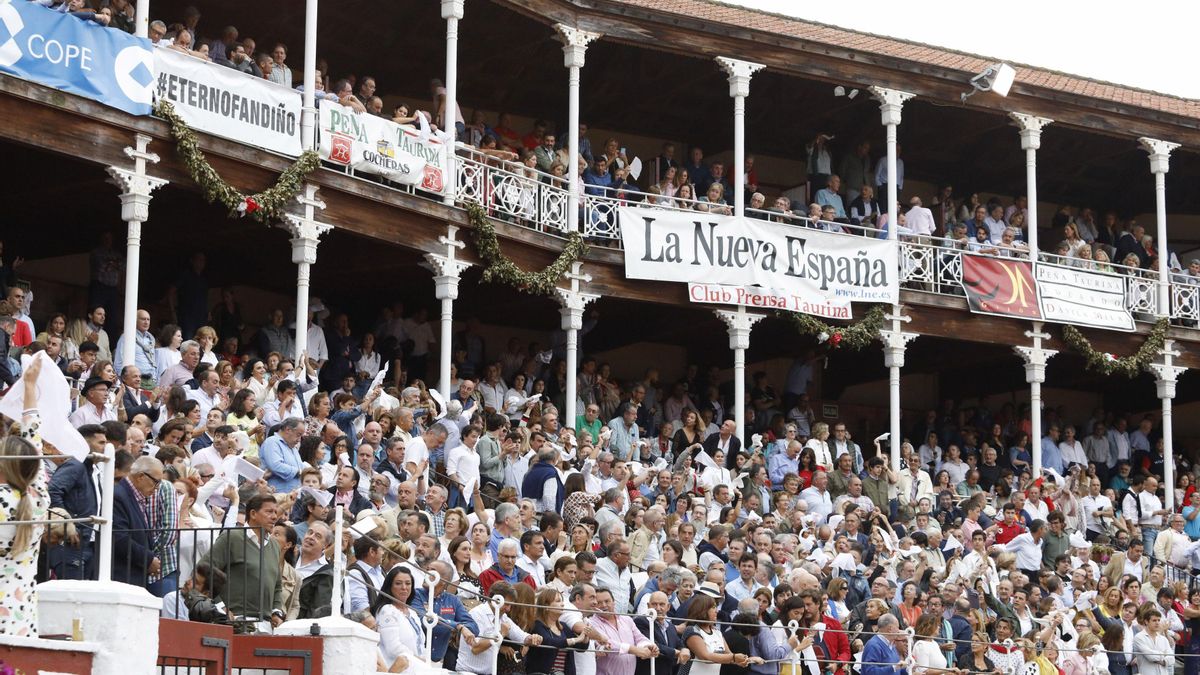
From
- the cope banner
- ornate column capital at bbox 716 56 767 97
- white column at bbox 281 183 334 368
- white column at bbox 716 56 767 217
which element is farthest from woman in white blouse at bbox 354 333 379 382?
ornate column capital at bbox 716 56 767 97

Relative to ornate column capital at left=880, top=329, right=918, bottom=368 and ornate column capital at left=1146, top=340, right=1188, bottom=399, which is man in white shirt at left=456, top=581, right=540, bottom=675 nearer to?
ornate column capital at left=880, top=329, right=918, bottom=368

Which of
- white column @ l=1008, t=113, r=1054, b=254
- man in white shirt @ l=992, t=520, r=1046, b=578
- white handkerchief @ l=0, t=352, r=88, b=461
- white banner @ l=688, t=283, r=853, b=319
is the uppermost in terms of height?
white column @ l=1008, t=113, r=1054, b=254

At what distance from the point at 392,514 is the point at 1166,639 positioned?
30.4ft

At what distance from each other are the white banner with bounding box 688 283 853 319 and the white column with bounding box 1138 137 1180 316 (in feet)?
18.8

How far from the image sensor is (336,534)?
11.6m

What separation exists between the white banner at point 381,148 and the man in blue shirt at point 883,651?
8.75 m

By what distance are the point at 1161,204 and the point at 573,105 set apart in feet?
32.3

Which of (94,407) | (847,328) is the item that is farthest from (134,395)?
(847,328)

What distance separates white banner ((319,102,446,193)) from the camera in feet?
70.2

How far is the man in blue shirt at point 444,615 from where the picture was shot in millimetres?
12859

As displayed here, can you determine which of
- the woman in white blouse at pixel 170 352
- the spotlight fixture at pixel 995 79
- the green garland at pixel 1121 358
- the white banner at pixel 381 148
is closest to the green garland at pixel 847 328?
the green garland at pixel 1121 358

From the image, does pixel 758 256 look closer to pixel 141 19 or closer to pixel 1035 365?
pixel 1035 365

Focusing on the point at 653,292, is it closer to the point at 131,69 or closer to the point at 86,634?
the point at 131,69

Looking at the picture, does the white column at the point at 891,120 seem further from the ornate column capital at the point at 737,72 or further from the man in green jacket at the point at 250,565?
the man in green jacket at the point at 250,565
